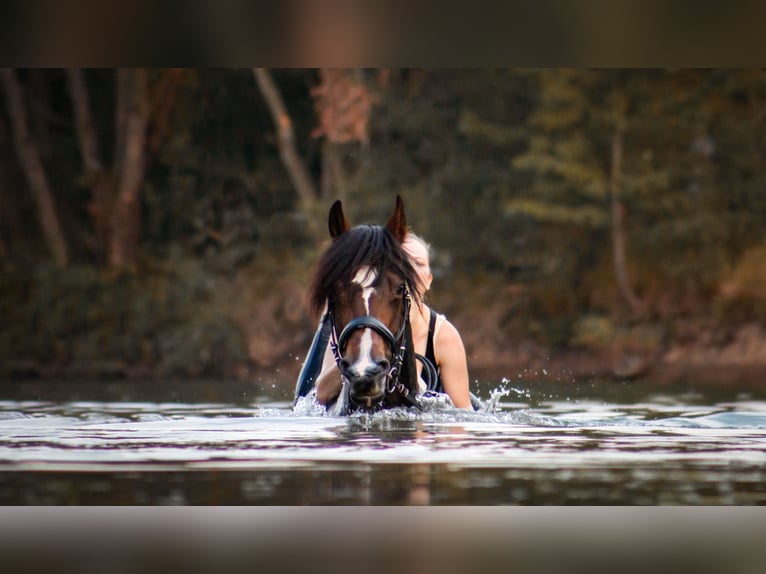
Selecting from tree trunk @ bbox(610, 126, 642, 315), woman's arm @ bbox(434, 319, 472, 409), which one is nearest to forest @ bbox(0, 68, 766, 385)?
tree trunk @ bbox(610, 126, 642, 315)

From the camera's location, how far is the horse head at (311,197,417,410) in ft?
22.6

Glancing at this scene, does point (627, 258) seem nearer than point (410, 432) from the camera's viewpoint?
No

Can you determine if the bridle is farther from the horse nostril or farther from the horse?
the horse nostril

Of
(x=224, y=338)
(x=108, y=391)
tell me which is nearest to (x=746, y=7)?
(x=108, y=391)

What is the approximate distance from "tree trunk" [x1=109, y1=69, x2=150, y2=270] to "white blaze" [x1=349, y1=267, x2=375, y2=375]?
17754 mm

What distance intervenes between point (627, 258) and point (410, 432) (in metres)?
15.8

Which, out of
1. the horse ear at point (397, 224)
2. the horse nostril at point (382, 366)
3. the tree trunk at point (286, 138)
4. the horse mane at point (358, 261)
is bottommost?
the horse nostril at point (382, 366)

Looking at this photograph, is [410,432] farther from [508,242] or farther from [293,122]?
[293,122]

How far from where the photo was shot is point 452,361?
8.47 metres

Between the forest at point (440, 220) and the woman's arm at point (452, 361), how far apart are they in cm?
1226

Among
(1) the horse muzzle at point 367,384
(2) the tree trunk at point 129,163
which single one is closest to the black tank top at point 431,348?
(1) the horse muzzle at point 367,384

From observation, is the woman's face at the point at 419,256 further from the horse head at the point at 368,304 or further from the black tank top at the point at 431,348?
the black tank top at the point at 431,348

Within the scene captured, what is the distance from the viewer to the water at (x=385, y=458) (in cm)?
581

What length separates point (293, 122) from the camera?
87.7 feet
